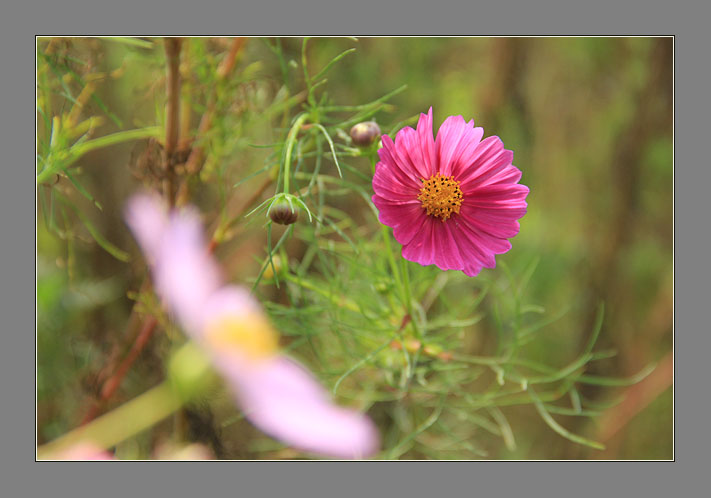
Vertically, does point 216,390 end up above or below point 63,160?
below

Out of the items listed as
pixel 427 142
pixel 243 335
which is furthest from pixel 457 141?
pixel 243 335

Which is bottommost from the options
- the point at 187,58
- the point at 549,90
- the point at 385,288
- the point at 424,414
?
the point at 424,414

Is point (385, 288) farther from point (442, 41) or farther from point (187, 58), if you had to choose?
point (442, 41)

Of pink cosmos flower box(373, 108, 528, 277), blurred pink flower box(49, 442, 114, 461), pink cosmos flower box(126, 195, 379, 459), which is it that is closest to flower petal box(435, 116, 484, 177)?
pink cosmos flower box(373, 108, 528, 277)

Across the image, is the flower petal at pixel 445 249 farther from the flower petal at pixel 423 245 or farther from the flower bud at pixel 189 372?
the flower bud at pixel 189 372

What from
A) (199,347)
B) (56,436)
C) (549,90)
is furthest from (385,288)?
(549,90)

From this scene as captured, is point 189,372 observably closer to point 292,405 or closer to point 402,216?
point 292,405

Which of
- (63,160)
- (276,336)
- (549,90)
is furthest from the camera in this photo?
(549,90)

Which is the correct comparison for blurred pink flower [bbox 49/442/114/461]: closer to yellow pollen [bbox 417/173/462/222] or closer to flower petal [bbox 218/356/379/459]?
flower petal [bbox 218/356/379/459]
